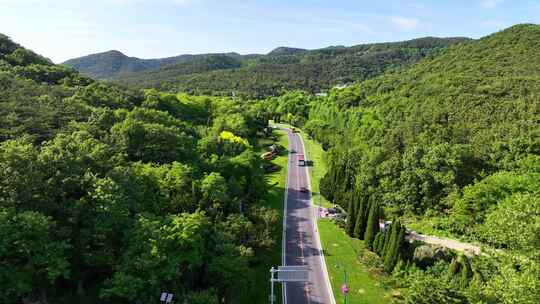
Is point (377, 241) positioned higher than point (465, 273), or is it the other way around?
point (465, 273)

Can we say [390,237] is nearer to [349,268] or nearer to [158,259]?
[349,268]

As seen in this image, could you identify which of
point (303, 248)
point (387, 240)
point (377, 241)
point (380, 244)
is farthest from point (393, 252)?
point (303, 248)

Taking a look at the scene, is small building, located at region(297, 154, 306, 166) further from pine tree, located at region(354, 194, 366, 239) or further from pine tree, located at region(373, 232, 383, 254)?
pine tree, located at region(373, 232, 383, 254)

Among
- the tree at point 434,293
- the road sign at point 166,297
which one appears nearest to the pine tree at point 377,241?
the tree at point 434,293

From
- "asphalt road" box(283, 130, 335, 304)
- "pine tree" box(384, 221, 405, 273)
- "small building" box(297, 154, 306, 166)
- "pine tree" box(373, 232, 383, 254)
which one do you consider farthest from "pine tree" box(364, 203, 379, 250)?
"small building" box(297, 154, 306, 166)

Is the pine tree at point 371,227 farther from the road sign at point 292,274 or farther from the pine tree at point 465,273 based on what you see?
the road sign at point 292,274

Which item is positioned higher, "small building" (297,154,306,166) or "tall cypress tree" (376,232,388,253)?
"small building" (297,154,306,166)

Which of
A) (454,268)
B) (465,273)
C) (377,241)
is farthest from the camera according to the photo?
(377,241)
